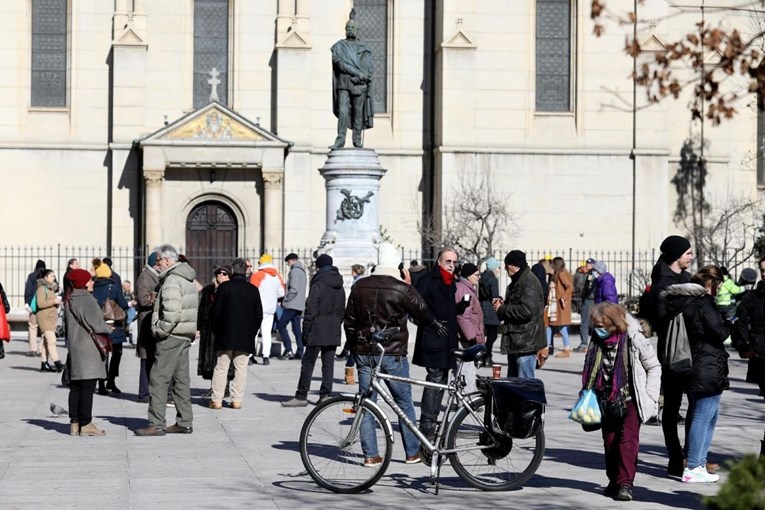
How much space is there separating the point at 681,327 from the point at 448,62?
94.9ft

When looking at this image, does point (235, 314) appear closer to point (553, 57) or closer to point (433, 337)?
point (433, 337)

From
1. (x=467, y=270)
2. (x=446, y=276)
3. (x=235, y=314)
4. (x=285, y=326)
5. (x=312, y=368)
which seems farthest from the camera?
(x=285, y=326)

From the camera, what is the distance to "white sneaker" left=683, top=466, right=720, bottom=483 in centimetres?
1193

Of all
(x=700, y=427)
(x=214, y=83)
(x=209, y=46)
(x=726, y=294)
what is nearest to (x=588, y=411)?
(x=700, y=427)

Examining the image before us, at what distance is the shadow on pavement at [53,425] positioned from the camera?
15445mm

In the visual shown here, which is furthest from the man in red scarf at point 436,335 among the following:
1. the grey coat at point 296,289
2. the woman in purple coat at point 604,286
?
the grey coat at point 296,289

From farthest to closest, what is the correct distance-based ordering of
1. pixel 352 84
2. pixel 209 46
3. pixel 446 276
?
pixel 209 46 < pixel 352 84 < pixel 446 276

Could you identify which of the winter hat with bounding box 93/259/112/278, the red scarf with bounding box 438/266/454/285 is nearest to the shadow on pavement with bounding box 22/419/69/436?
the red scarf with bounding box 438/266/454/285

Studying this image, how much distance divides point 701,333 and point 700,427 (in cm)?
76

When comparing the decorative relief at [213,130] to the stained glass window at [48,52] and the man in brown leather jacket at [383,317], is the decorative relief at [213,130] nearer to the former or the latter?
the stained glass window at [48,52]

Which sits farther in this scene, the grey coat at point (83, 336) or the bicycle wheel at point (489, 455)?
the grey coat at point (83, 336)

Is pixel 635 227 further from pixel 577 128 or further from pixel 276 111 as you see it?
pixel 276 111

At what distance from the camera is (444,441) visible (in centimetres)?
1145

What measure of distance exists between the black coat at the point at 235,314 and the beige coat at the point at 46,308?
6.58 m
